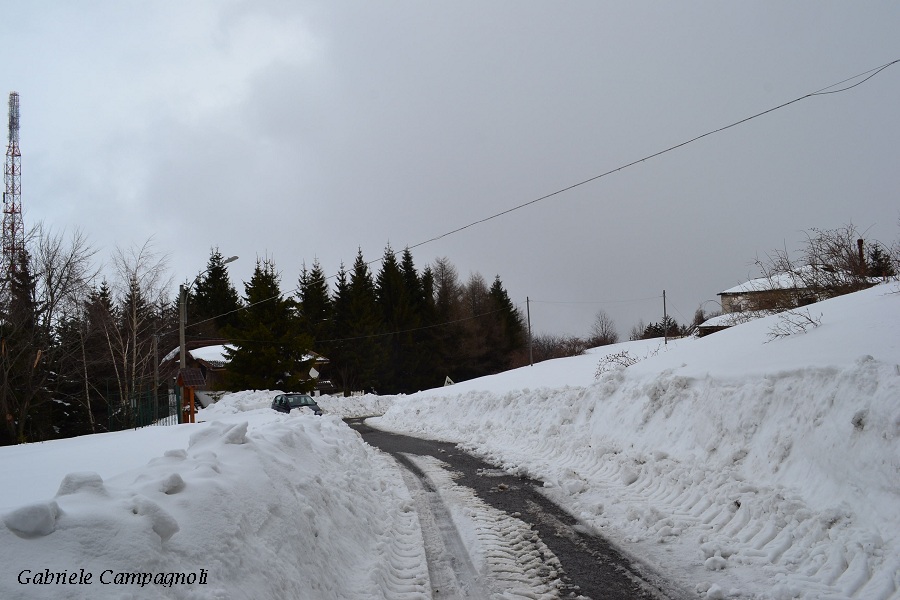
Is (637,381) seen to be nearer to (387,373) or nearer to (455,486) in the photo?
(455,486)

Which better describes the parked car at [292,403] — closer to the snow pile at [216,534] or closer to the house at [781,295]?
the house at [781,295]

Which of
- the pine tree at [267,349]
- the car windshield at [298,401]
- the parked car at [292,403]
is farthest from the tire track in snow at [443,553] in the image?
the pine tree at [267,349]

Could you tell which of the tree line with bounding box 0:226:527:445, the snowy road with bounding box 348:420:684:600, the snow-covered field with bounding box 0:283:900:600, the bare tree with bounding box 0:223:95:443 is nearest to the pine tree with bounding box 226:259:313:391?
the tree line with bounding box 0:226:527:445

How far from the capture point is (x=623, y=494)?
8.55 meters

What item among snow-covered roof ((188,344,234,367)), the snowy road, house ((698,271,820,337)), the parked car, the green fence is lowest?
the snowy road

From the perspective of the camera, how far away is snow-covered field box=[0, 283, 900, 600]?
3.54 m

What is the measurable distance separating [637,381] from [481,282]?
199 ft

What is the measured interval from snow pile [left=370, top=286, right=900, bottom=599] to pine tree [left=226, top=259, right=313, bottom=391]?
3521 centimetres

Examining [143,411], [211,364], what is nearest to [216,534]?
[143,411]

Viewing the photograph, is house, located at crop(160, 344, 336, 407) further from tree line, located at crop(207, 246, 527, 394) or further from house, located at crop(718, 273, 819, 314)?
house, located at crop(718, 273, 819, 314)

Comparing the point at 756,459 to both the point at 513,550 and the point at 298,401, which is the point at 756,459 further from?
the point at 298,401

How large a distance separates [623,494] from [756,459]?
1925 millimetres

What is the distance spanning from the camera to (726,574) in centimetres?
538

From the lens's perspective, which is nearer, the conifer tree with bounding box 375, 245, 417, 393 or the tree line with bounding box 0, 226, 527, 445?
the tree line with bounding box 0, 226, 527, 445
